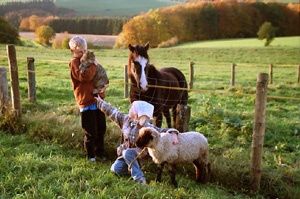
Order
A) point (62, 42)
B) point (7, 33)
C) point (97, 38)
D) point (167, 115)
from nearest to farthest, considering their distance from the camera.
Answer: point (167, 115) → point (97, 38) → point (62, 42) → point (7, 33)

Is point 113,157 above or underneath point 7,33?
underneath

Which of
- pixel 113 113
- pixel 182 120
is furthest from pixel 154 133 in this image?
pixel 182 120

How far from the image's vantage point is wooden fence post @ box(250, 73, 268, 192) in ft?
19.2

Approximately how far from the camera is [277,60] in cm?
3678

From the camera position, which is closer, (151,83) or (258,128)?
(258,128)

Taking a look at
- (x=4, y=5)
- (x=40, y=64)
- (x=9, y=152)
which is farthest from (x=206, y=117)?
(x=40, y=64)

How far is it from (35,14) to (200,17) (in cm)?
2309

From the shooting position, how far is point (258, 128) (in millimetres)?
5941

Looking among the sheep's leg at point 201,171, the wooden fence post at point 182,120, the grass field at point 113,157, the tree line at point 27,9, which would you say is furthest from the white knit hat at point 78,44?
the tree line at point 27,9

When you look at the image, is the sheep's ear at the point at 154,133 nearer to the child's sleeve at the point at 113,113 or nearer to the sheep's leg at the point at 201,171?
the child's sleeve at the point at 113,113

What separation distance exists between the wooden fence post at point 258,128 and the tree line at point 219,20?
2437 cm

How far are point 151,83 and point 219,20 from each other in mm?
36383

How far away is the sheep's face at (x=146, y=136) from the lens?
205 inches

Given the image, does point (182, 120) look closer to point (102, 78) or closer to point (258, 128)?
point (258, 128)
